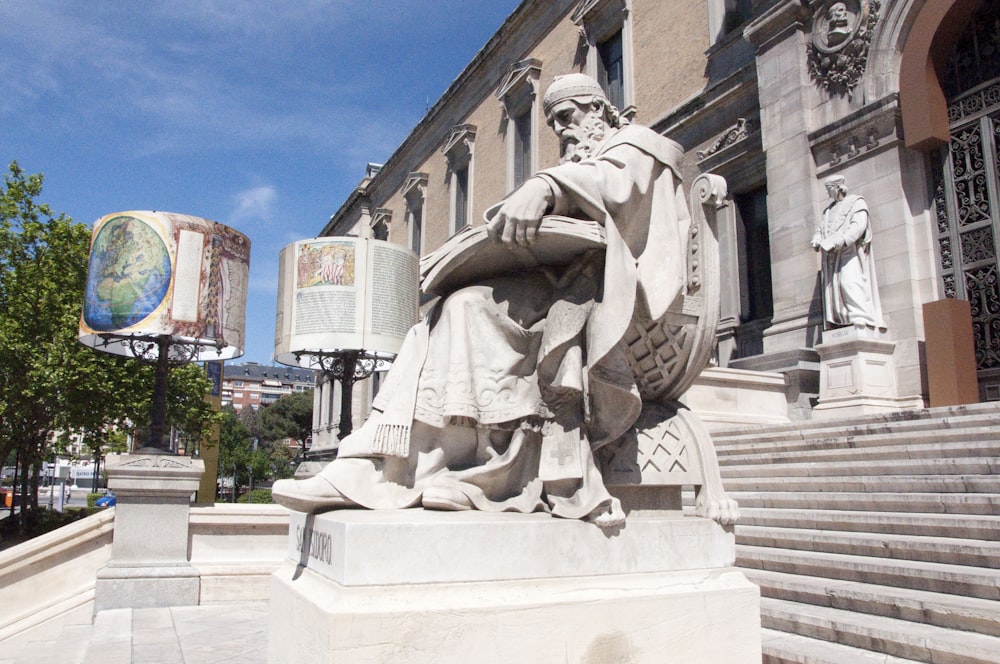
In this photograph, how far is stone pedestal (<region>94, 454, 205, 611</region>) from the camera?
625 cm

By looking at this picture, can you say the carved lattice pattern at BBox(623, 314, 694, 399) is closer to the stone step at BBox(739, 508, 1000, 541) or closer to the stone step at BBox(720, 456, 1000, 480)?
the stone step at BBox(739, 508, 1000, 541)

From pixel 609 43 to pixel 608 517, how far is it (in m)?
20.6

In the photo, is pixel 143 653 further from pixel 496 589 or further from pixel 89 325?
pixel 89 325

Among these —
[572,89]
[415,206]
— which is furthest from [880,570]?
[415,206]

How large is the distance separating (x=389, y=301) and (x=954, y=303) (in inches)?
299

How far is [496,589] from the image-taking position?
101 inches

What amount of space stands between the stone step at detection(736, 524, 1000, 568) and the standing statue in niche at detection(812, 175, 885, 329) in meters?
5.95

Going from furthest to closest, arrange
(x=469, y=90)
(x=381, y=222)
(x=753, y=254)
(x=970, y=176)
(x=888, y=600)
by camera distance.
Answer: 1. (x=381, y=222)
2. (x=469, y=90)
3. (x=753, y=254)
4. (x=970, y=176)
5. (x=888, y=600)

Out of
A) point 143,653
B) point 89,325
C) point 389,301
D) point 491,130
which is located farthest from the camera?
point 491,130

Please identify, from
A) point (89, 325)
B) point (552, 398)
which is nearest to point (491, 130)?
point (89, 325)

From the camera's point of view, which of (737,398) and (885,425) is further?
(737,398)

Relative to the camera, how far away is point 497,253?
310cm

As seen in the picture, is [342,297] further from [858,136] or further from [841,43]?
[841,43]

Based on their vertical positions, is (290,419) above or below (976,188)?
below
